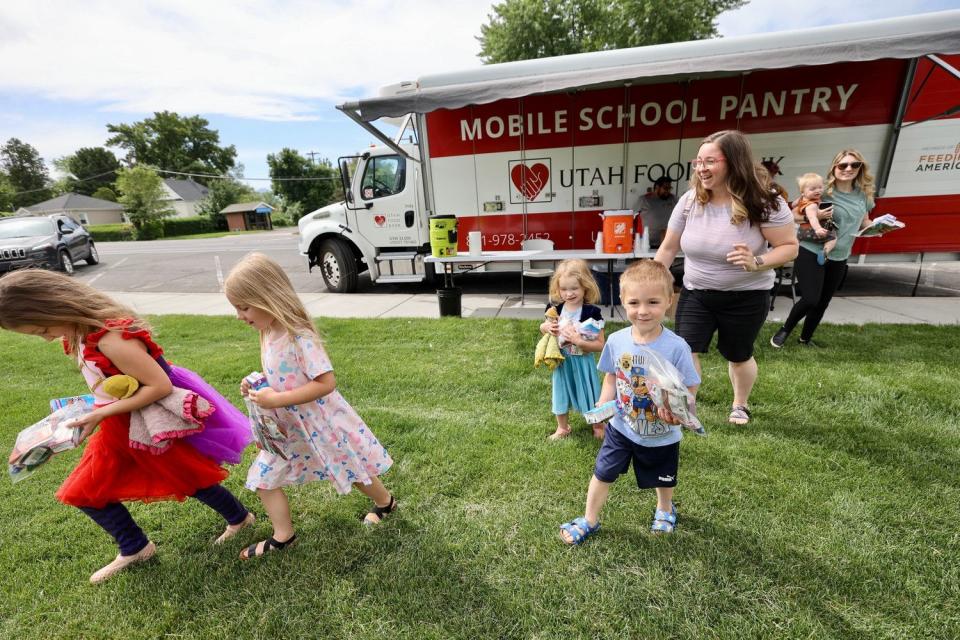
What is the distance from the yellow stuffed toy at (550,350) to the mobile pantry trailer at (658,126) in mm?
3678

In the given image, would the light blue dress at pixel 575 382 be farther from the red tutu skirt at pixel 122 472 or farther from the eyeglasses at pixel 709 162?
the red tutu skirt at pixel 122 472

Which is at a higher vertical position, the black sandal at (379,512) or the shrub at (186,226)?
the black sandal at (379,512)

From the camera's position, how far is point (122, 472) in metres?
Result: 2.00

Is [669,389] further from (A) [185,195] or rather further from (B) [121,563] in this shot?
(A) [185,195]

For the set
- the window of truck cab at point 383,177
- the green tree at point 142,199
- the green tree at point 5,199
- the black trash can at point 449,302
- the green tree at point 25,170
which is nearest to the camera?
the black trash can at point 449,302

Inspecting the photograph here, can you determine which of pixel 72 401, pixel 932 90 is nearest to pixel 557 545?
pixel 72 401

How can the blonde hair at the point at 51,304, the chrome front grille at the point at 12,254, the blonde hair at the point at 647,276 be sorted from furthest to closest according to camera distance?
the chrome front grille at the point at 12,254
the blonde hair at the point at 647,276
the blonde hair at the point at 51,304

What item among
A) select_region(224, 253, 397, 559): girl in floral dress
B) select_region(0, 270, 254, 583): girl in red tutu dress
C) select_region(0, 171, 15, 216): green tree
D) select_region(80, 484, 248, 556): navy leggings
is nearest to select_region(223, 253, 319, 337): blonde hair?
select_region(224, 253, 397, 559): girl in floral dress

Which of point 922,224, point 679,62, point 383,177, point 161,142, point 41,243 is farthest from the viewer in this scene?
point 161,142

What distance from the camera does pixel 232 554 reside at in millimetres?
2213

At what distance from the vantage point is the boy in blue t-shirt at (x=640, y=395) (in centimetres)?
183

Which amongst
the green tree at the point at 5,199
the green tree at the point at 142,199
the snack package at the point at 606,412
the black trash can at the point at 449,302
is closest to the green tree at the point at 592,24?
the black trash can at the point at 449,302

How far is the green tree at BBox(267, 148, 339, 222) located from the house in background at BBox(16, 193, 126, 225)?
19.1 metres

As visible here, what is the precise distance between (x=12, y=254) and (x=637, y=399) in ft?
55.2
